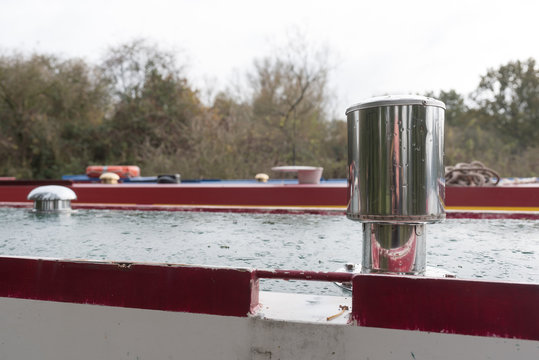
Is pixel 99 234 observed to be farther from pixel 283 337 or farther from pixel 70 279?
pixel 283 337

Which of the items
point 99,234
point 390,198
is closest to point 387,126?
point 390,198

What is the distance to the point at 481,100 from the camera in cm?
1897

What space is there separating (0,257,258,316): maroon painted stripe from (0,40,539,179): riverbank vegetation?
29.6 ft

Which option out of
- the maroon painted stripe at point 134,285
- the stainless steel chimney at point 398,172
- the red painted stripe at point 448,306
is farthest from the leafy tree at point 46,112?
the red painted stripe at point 448,306

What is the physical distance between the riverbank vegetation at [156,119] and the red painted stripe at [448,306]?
9171mm

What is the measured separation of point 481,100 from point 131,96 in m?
14.8

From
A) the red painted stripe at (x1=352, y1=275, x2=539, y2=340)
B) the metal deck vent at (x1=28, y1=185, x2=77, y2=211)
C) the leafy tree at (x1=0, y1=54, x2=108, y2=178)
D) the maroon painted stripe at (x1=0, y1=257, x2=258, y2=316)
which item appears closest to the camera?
the red painted stripe at (x1=352, y1=275, x2=539, y2=340)

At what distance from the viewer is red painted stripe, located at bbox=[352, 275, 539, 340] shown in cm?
71

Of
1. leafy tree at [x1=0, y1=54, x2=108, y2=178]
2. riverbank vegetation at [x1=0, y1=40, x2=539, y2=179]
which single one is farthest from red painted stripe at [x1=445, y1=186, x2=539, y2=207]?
leafy tree at [x1=0, y1=54, x2=108, y2=178]

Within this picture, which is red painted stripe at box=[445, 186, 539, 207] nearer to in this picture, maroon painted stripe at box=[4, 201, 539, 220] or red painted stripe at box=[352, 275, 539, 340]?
maroon painted stripe at box=[4, 201, 539, 220]

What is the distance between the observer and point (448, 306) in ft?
2.41

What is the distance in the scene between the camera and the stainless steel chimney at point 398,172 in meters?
0.89

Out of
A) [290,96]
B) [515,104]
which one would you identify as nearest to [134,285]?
[290,96]

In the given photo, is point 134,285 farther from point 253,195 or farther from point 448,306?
point 253,195
